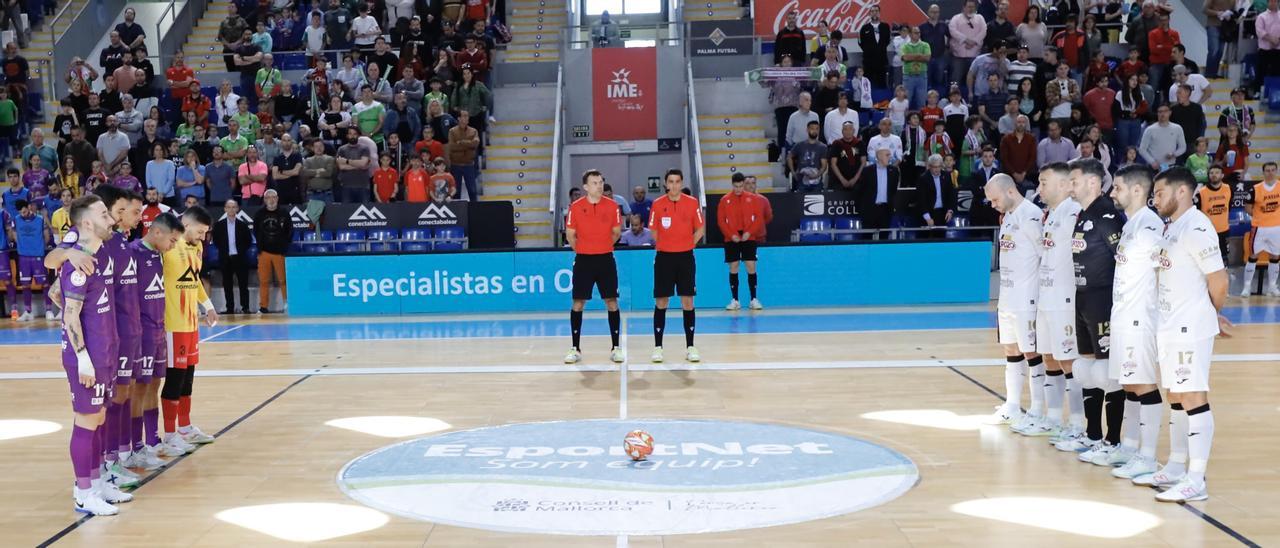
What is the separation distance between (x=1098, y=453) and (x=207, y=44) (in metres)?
24.6

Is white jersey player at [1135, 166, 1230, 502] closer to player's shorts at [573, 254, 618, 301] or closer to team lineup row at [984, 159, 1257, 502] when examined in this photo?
team lineup row at [984, 159, 1257, 502]

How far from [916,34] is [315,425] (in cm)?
1568

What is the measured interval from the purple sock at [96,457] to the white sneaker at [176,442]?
4.28 ft

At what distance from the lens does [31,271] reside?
61.6 ft

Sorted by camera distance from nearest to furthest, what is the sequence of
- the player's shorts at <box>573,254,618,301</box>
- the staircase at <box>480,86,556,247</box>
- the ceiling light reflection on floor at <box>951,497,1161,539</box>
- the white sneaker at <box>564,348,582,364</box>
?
the ceiling light reflection on floor at <box>951,497,1161,539</box> < the player's shorts at <box>573,254,618,301</box> < the white sneaker at <box>564,348,582,364</box> < the staircase at <box>480,86,556,247</box>

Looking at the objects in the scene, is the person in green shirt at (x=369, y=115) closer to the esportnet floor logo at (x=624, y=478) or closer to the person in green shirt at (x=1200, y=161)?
the esportnet floor logo at (x=624, y=478)

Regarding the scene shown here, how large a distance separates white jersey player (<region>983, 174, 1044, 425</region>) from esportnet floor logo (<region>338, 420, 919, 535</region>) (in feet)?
4.90

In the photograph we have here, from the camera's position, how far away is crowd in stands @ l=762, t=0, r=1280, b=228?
1903 centimetres

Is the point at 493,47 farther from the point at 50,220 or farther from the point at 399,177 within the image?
the point at 50,220

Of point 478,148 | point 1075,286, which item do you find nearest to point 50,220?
point 478,148

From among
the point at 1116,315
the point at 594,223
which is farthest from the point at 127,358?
the point at 1116,315

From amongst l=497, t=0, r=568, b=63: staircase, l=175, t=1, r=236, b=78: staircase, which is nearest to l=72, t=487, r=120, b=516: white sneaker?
l=497, t=0, r=568, b=63: staircase

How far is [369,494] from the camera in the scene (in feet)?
23.7

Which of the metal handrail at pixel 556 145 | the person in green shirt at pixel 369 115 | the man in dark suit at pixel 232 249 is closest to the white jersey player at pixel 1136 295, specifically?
the metal handrail at pixel 556 145
